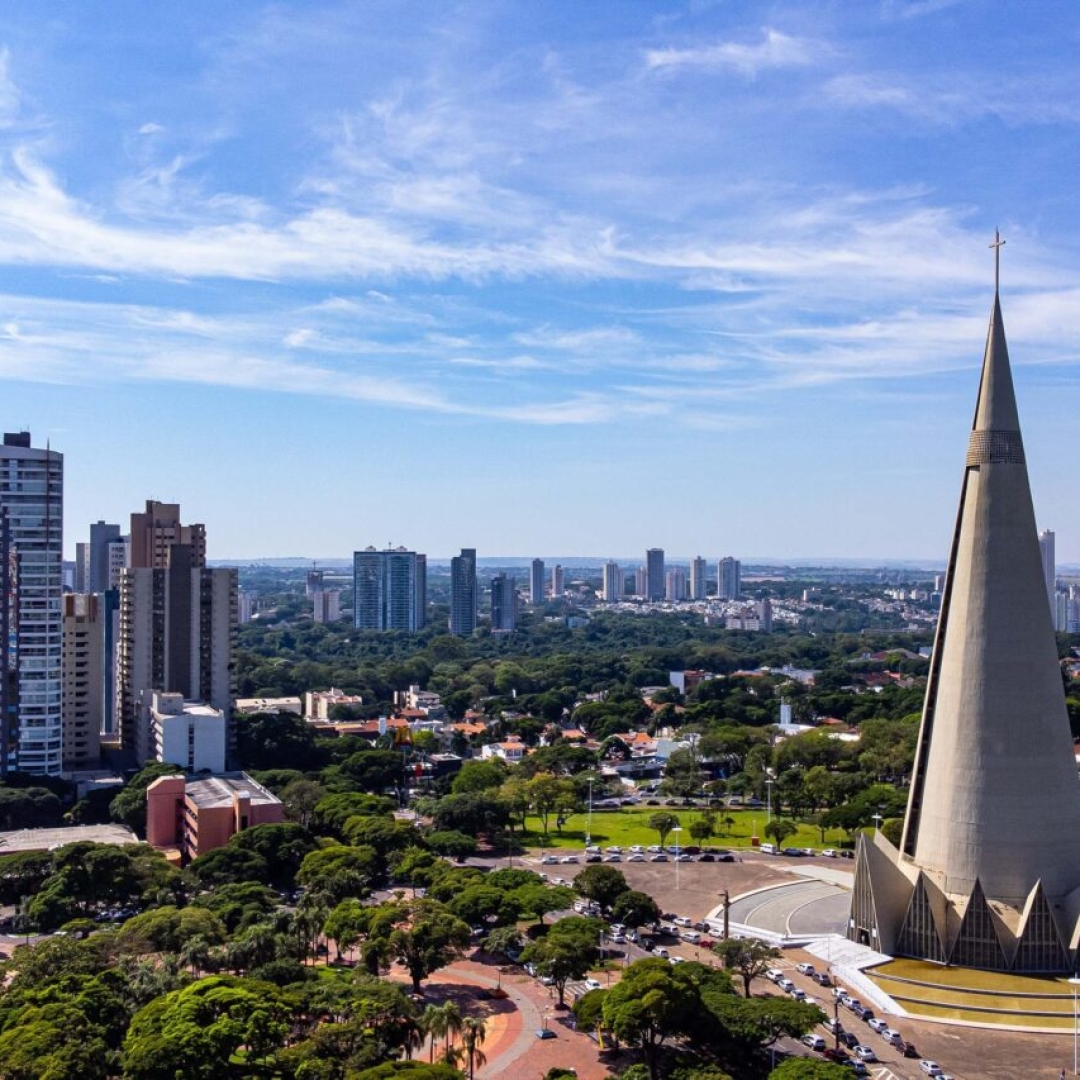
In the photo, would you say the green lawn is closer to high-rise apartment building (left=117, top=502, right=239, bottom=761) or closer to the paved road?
the paved road

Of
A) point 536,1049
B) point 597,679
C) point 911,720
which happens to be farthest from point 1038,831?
point 597,679

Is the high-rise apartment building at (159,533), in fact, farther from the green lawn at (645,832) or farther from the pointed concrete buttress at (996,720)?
the pointed concrete buttress at (996,720)

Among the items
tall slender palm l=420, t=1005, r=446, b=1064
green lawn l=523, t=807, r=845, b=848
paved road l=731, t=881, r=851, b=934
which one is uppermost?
tall slender palm l=420, t=1005, r=446, b=1064

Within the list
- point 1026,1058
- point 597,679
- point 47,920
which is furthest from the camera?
point 597,679

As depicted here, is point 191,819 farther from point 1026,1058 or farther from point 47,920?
point 1026,1058

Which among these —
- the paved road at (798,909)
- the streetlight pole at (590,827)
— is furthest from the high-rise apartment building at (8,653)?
the paved road at (798,909)

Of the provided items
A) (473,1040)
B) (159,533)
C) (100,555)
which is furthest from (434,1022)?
(100,555)

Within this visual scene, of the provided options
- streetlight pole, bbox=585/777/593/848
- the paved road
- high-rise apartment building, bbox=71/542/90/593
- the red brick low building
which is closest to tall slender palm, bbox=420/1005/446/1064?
the paved road
